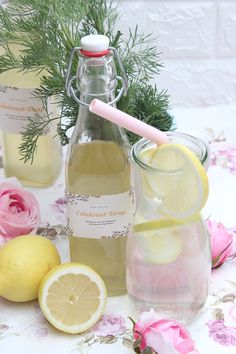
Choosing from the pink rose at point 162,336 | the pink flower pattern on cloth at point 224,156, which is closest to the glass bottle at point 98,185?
the pink rose at point 162,336

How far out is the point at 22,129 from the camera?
79 cm

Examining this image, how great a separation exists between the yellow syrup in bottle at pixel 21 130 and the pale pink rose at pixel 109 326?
9.5 inches

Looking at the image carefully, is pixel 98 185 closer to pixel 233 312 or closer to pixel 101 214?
pixel 101 214

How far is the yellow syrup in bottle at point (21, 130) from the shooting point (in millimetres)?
764

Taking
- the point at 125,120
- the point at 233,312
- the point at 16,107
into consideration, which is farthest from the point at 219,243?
the point at 16,107

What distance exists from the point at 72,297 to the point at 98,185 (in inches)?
4.0

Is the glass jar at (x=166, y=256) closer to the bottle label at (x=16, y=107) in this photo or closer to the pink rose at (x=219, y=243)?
the pink rose at (x=219, y=243)

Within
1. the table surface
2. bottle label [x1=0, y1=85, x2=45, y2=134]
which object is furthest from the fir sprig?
the table surface

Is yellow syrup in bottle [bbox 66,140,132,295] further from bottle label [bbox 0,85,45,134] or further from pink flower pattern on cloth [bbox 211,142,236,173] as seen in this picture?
pink flower pattern on cloth [bbox 211,142,236,173]

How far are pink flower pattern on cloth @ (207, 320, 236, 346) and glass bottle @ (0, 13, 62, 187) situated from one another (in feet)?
0.97

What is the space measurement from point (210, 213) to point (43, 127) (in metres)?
0.21

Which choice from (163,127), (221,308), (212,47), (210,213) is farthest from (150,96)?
(212,47)

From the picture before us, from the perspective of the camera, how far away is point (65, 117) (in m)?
0.75

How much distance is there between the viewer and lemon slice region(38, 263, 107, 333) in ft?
1.96
